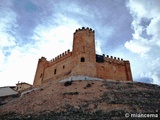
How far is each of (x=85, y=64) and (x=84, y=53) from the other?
6.59 ft

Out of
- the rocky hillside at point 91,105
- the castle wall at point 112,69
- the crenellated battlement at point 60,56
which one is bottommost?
the rocky hillside at point 91,105

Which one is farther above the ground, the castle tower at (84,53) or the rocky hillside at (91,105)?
the castle tower at (84,53)

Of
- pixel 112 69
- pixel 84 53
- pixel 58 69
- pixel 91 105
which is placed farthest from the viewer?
pixel 58 69

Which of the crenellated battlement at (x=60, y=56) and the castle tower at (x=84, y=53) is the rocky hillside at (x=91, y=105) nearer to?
the castle tower at (x=84, y=53)

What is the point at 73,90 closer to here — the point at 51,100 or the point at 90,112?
the point at 51,100

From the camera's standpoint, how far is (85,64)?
2567cm

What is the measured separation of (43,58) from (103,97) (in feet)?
72.5

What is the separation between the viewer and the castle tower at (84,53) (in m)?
25.3

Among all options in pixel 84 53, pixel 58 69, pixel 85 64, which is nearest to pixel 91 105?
pixel 85 64

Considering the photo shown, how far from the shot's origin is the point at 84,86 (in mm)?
20094

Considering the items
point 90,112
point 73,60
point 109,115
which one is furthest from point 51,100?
point 73,60

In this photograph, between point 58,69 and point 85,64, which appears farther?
point 58,69

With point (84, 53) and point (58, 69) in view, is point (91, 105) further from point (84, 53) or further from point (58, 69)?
point (58, 69)

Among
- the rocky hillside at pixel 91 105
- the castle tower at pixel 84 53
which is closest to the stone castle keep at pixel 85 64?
the castle tower at pixel 84 53
